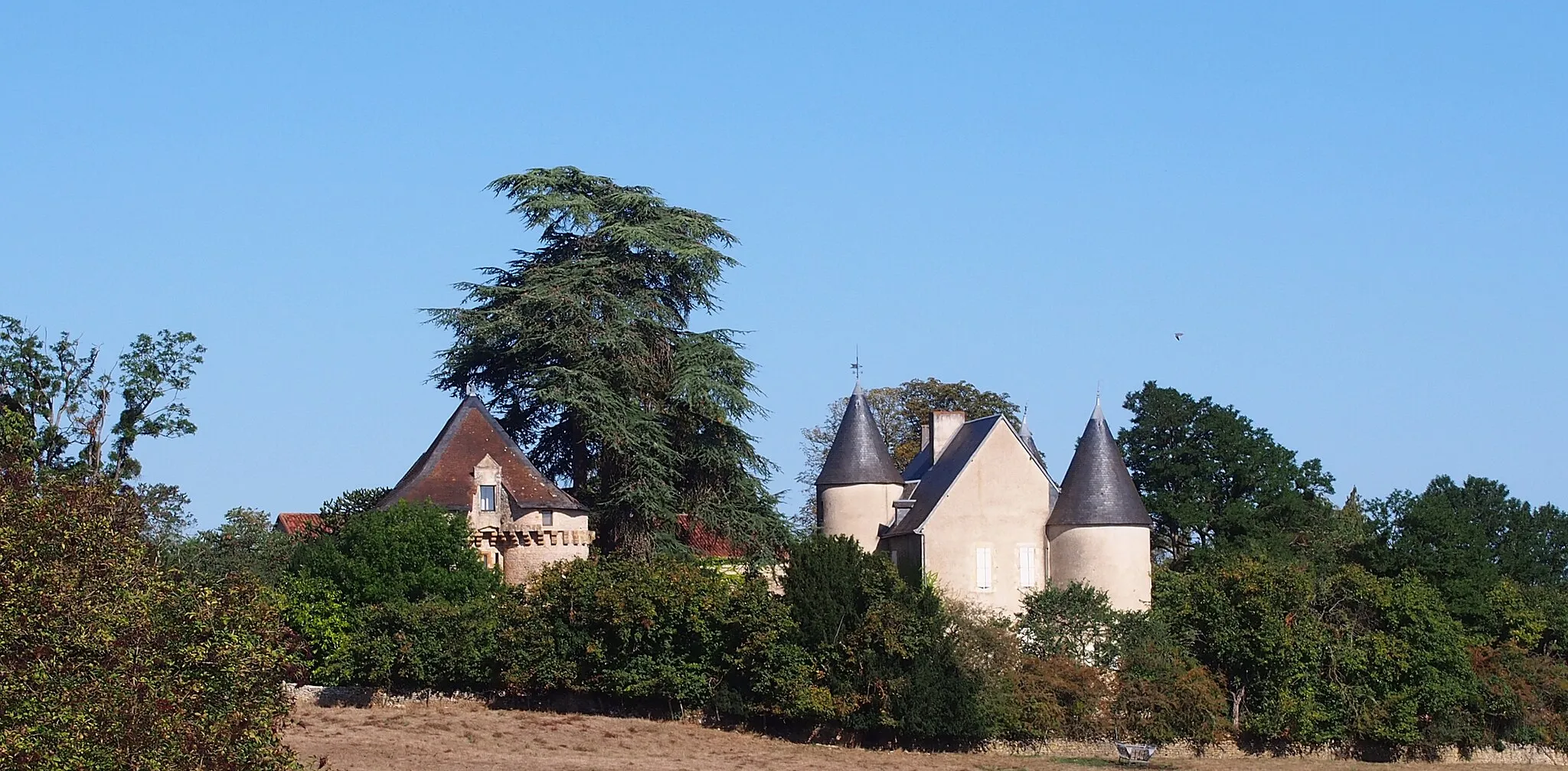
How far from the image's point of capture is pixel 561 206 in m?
49.1

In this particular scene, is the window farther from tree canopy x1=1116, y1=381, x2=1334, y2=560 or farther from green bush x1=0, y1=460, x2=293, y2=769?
green bush x1=0, y1=460, x2=293, y2=769

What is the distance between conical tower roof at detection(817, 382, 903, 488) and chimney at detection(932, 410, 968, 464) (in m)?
1.25

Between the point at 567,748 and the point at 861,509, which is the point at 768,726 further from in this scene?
the point at 861,509

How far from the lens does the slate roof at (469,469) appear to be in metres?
43.0

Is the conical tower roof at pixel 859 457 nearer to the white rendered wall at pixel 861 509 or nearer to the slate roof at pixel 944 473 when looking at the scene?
the white rendered wall at pixel 861 509

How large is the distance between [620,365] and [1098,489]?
1330 cm

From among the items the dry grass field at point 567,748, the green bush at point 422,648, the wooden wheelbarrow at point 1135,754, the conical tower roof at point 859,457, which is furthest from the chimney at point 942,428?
the green bush at point 422,648

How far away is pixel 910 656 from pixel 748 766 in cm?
531

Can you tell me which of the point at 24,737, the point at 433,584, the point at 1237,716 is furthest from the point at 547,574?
the point at 24,737

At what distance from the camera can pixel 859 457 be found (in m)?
44.8

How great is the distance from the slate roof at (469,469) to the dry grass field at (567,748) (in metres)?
7.49

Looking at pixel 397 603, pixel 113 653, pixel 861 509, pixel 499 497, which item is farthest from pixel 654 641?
pixel 113 653

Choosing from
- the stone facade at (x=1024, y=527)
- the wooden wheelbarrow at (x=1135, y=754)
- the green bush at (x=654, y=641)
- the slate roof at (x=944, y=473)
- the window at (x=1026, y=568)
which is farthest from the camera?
the slate roof at (x=944, y=473)

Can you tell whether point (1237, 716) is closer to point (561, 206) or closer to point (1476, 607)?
point (1476, 607)
